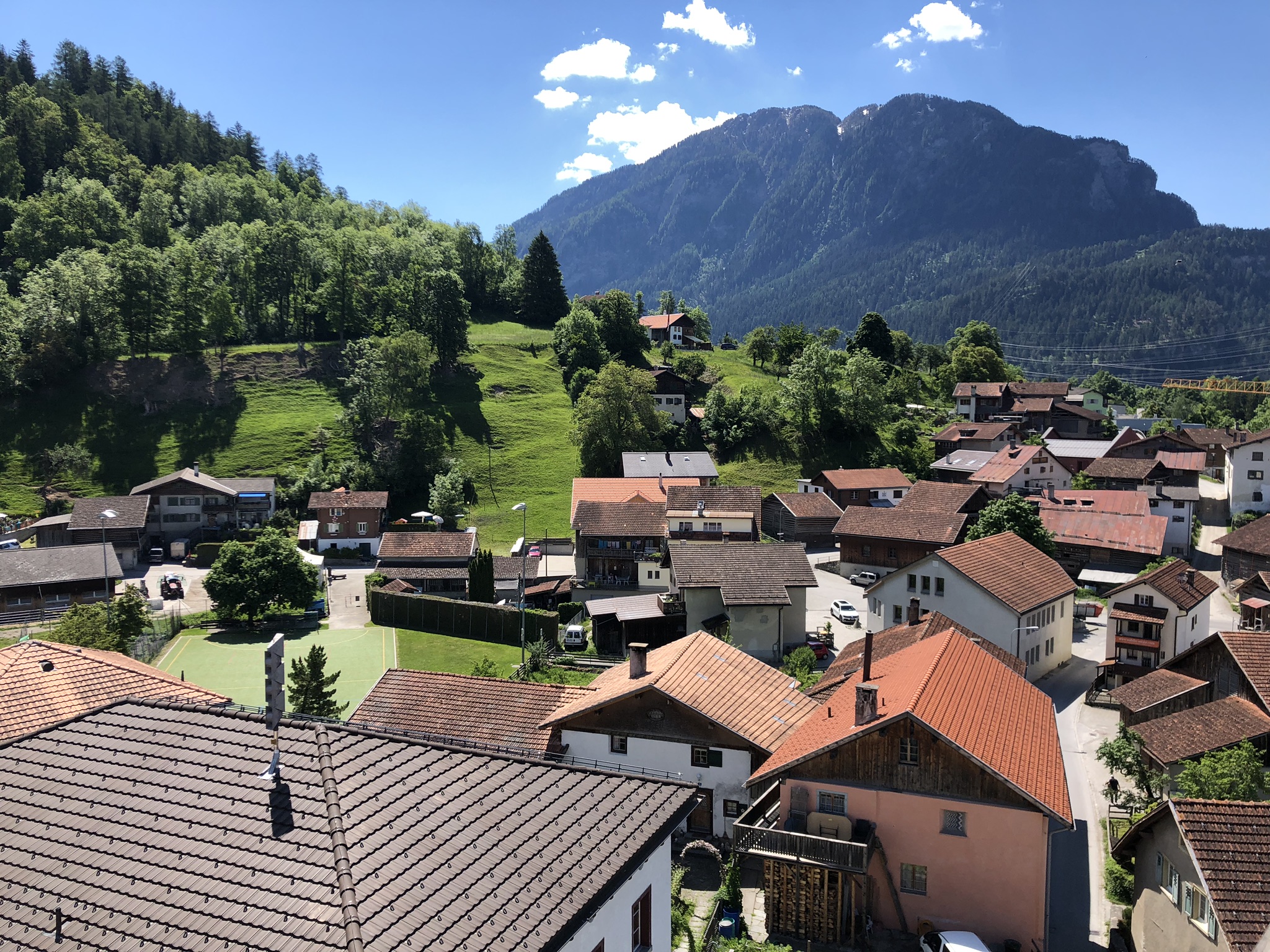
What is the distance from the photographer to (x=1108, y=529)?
6212 centimetres

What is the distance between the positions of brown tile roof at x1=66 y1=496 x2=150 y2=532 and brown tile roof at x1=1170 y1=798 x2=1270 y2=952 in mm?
69453

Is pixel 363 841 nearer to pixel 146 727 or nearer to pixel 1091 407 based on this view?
pixel 146 727

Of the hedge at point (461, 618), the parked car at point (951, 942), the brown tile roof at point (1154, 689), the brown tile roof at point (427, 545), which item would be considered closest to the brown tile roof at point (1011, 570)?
the brown tile roof at point (1154, 689)

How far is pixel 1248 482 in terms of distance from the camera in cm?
7319

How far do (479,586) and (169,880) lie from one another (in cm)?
4610

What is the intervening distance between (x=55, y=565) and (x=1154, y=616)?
6276 cm

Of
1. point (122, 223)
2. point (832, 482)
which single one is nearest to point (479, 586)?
point (832, 482)

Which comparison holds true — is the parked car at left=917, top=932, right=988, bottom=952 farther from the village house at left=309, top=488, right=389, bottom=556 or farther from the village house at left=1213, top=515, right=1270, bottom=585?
the village house at left=309, top=488, right=389, bottom=556

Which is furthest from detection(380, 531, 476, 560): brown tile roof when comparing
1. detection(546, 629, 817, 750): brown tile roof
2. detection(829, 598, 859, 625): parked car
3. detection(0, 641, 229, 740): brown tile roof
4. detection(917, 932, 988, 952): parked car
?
detection(917, 932, 988, 952): parked car

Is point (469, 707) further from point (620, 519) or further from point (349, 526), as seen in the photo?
point (349, 526)

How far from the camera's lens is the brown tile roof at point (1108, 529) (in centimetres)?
6022

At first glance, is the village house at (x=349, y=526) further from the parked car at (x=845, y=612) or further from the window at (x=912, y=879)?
the window at (x=912, y=879)

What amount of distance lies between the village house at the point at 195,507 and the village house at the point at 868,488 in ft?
162

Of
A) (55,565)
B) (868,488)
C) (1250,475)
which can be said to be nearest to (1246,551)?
(1250,475)
